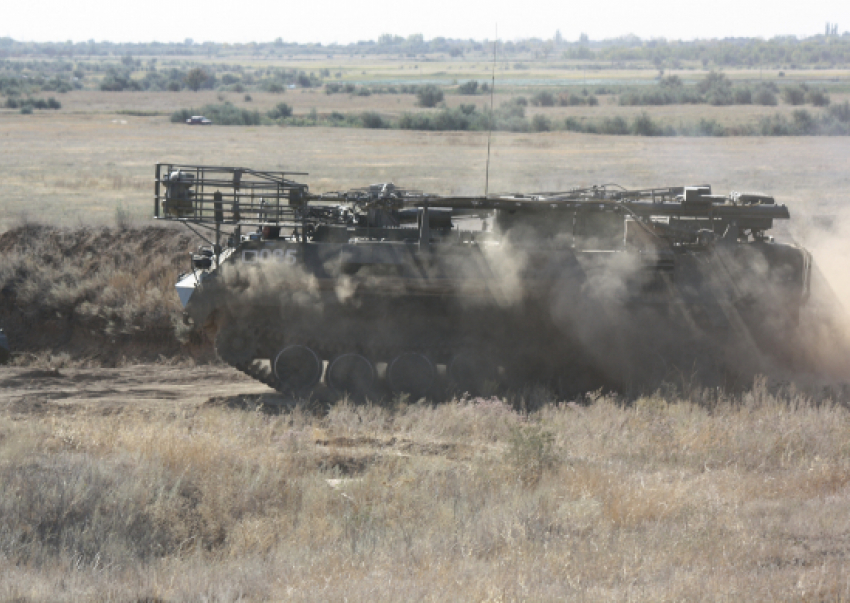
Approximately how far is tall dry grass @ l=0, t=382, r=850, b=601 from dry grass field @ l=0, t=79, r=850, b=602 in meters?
0.02

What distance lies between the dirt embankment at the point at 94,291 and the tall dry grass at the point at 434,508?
6.42m

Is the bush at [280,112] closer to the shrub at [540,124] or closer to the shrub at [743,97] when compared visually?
the shrub at [540,124]

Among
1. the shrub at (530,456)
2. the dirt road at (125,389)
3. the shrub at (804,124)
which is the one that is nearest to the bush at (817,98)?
the shrub at (804,124)

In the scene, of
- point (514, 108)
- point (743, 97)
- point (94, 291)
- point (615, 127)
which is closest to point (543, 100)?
point (514, 108)

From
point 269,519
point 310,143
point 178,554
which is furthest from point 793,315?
point 310,143

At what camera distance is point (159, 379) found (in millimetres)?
15547

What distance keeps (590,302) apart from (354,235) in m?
3.44

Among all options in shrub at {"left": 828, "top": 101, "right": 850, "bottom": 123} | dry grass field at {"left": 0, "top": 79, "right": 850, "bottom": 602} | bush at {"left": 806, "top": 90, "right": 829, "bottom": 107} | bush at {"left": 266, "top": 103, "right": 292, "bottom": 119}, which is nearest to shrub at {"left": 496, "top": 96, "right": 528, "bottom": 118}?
bush at {"left": 266, "top": 103, "right": 292, "bottom": 119}

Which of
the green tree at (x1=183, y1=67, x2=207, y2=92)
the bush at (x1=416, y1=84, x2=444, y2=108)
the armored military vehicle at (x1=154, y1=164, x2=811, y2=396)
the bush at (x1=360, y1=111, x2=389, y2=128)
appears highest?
the green tree at (x1=183, y1=67, x2=207, y2=92)

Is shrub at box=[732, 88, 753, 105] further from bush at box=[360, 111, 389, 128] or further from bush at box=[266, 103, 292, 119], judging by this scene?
bush at box=[266, 103, 292, 119]

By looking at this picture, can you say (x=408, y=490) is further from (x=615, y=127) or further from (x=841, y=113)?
(x=841, y=113)

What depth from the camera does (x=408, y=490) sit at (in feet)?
28.3

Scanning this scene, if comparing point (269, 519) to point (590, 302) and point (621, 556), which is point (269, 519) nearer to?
point (621, 556)

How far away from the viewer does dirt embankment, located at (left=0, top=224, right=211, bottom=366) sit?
17922 mm
